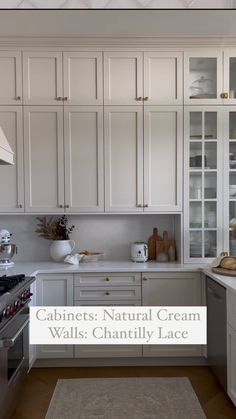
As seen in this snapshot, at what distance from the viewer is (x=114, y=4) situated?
8.66ft

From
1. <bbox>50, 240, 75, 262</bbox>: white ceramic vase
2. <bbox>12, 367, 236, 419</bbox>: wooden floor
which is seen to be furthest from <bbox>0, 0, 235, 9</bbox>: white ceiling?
<bbox>12, 367, 236, 419</bbox>: wooden floor

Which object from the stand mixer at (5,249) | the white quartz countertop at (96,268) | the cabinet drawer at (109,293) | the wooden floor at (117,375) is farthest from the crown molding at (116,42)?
the wooden floor at (117,375)

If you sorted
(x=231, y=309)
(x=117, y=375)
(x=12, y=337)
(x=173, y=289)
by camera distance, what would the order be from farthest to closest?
(x=173, y=289), (x=117, y=375), (x=231, y=309), (x=12, y=337)

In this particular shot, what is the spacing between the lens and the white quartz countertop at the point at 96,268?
10.1ft

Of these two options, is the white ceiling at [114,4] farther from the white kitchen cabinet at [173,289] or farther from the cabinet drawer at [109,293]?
the cabinet drawer at [109,293]

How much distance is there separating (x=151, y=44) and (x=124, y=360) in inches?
107

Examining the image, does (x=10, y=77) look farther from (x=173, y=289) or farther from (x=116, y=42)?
(x=173, y=289)

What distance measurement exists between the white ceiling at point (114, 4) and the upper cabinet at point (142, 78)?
22.9 inches

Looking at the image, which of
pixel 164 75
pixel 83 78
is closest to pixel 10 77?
pixel 83 78

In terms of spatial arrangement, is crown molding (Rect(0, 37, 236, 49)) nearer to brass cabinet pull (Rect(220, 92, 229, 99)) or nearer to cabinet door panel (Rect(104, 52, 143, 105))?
cabinet door panel (Rect(104, 52, 143, 105))

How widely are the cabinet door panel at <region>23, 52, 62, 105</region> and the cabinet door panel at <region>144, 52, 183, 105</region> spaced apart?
2.51 feet

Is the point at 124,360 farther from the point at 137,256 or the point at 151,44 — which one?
the point at 151,44

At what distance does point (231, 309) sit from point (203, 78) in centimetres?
200

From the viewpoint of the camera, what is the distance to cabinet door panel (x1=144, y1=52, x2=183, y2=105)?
3.23m
